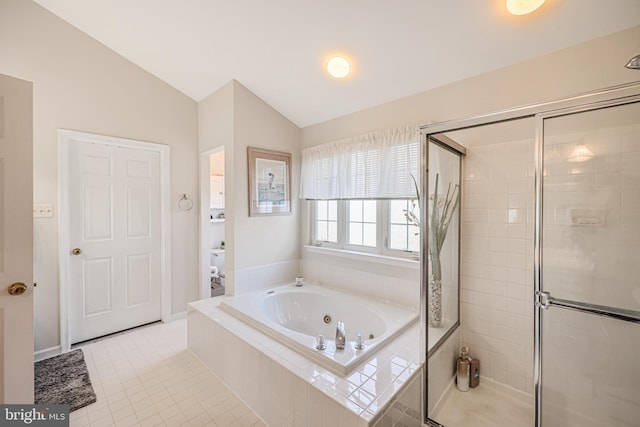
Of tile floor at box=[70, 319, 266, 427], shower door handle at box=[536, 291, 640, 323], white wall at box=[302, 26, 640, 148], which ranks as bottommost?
tile floor at box=[70, 319, 266, 427]

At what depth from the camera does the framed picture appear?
109 inches

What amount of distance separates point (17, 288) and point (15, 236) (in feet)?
0.83

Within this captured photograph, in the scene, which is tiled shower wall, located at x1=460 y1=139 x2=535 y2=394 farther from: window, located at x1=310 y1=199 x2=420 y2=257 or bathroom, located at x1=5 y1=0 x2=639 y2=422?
window, located at x1=310 y1=199 x2=420 y2=257

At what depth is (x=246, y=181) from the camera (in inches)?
108

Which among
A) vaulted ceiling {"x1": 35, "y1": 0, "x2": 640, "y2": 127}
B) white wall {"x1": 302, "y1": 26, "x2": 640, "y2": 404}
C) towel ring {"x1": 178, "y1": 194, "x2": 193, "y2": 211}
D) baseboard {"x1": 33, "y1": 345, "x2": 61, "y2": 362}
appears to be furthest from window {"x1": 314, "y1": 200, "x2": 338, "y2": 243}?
baseboard {"x1": 33, "y1": 345, "x2": 61, "y2": 362}

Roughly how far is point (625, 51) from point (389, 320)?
210 centimetres

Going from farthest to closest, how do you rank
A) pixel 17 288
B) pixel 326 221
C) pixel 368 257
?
pixel 326 221 < pixel 368 257 < pixel 17 288

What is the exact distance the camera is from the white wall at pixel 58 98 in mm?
2305

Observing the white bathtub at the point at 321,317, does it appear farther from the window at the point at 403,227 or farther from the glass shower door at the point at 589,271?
the glass shower door at the point at 589,271

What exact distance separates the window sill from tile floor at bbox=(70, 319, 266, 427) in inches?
58.0

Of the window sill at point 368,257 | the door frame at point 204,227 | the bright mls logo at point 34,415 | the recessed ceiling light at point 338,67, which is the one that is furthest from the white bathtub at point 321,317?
the recessed ceiling light at point 338,67

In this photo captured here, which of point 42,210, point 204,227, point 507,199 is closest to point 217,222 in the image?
point 204,227

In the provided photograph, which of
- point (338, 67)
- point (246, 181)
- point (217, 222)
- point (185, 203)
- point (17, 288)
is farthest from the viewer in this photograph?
point (217, 222)

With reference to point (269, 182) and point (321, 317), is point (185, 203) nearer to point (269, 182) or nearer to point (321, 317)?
point (269, 182)
